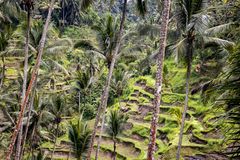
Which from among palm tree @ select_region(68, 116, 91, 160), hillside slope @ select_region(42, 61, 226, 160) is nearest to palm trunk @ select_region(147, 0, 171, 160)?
hillside slope @ select_region(42, 61, 226, 160)

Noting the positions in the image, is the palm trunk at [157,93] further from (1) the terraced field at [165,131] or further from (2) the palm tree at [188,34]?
(1) the terraced field at [165,131]

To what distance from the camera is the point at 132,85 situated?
3794 centimetres

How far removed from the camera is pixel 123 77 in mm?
34219

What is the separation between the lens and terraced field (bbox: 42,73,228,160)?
19.8 m

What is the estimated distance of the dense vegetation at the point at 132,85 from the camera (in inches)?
503

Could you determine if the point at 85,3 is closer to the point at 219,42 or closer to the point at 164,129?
the point at 219,42

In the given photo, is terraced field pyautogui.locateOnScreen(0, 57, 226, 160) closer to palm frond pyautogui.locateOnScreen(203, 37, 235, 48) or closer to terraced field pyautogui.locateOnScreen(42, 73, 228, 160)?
terraced field pyautogui.locateOnScreen(42, 73, 228, 160)

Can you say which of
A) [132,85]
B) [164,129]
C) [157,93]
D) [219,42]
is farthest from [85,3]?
[132,85]

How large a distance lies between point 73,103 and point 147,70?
9.50 m

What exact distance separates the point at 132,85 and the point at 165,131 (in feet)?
44.8

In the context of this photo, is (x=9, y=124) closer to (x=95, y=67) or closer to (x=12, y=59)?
(x=95, y=67)

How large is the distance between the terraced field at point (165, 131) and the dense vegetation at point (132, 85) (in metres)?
0.08

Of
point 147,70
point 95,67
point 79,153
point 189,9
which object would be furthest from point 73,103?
point 189,9

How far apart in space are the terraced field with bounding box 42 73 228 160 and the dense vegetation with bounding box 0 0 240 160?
0.26 ft
